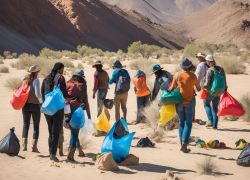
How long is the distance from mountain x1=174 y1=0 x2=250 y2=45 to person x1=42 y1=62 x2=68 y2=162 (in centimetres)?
9612

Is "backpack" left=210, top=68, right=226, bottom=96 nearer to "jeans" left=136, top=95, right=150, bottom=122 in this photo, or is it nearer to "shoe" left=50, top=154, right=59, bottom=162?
"jeans" left=136, top=95, right=150, bottom=122

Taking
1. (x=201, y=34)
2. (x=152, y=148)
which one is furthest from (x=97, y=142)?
(x=201, y=34)

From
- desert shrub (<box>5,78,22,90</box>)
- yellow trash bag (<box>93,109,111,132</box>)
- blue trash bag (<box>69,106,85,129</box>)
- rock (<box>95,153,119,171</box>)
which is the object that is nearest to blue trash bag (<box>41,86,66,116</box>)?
blue trash bag (<box>69,106,85,129</box>)

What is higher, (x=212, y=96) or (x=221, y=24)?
(x=221, y=24)

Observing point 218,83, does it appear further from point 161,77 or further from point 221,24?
point 221,24

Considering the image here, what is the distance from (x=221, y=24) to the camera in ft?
383

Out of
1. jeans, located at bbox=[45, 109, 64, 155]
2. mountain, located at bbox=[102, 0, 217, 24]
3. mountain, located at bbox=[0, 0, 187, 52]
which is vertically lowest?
jeans, located at bbox=[45, 109, 64, 155]

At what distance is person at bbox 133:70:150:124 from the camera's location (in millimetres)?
12562

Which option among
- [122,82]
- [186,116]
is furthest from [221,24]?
[186,116]

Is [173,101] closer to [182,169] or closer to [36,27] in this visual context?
[182,169]

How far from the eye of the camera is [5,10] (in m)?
64.0

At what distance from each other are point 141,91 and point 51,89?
188 inches

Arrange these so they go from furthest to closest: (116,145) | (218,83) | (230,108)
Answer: (218,83), (230,108), (116,145)

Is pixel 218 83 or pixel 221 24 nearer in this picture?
pixel 218 83
